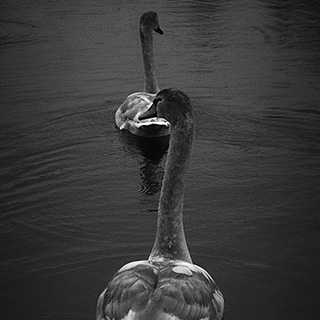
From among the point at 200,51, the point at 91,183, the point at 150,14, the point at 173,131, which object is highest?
the point at 173,131

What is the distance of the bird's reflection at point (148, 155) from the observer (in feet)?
25.6

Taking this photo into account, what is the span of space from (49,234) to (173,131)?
2334 millimetres

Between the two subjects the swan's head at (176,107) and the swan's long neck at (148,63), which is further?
the swan's long neck at (148,63)

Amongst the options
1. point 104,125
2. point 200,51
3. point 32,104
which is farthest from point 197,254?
point 200,51

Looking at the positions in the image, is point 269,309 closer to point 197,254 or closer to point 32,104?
point 197,254

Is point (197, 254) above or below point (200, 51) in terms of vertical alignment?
above

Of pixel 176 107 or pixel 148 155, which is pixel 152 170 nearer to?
pixel 148 155

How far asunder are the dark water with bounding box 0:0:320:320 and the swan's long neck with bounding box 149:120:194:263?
88 cm

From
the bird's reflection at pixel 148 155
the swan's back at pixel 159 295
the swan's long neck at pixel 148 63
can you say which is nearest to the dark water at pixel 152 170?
the bird's reflection at pixel 148 155

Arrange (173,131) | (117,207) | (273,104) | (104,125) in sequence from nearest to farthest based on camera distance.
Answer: (173,131)
(117,207)
(104,125)
(273,104)

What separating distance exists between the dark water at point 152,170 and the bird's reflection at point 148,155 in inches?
1.3

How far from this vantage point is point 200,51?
14.3 meters

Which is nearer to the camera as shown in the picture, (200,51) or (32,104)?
(32,104)

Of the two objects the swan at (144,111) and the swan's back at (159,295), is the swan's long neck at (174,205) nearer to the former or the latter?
the swan's back at (159,295)
